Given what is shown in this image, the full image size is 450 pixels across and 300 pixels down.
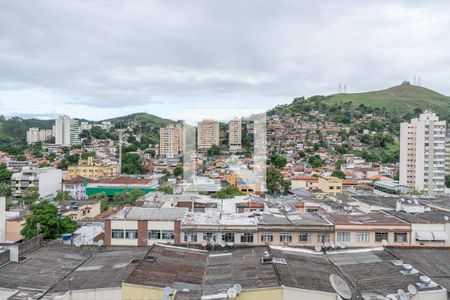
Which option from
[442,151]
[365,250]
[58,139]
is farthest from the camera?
[58,139]

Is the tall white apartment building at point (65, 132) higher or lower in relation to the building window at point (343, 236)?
higher

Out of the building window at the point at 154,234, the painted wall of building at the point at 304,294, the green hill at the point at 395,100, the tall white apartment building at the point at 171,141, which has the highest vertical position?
the green hill at the point at 395,100

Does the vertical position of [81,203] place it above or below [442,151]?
below

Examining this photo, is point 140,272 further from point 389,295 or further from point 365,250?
point 365,250

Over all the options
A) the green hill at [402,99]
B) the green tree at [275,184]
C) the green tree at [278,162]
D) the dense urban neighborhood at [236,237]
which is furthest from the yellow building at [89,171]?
the green hill at [402,99]

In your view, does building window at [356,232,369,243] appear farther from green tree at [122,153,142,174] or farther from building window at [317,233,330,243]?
green tree at [122,153,142,174]

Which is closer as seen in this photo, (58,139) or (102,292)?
(102,292)

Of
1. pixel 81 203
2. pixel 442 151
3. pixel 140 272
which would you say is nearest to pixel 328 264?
pixel 140 272

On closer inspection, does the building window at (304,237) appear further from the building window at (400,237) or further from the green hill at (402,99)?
the green hill at (402,99)
